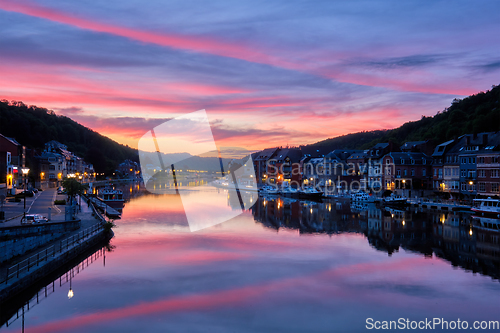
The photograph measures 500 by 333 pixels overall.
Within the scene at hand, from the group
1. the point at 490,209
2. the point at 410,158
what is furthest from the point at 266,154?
the point at 490,209

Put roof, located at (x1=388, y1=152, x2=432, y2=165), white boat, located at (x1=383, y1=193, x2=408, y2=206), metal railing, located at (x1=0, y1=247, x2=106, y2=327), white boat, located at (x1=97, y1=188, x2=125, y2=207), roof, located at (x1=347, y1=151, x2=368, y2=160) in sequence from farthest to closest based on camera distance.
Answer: roof, located at (x1=347, y1=151, x2=368, y2=160)
roof, located at (x1=388, y1=152, x2=432, y2=165)
white boat, located at (x1=97, y1=188, x2=125, y2=207)
white boat, located at (x1=383, y1=193, x2=408, y2=206)
metal railing, located at (x1=0, y1=247, x2=106, y2=327)

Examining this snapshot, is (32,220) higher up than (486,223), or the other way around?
(32,220)

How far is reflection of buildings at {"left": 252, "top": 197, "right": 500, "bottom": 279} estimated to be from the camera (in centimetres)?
2812

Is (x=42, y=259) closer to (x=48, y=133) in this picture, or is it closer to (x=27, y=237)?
(x=27, y=237)

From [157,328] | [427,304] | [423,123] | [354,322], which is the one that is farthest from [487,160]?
[423,123]

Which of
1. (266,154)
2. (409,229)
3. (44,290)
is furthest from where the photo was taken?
(266,154)

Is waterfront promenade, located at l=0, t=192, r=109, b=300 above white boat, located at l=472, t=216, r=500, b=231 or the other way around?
above

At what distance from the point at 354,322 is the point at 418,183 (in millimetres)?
58330

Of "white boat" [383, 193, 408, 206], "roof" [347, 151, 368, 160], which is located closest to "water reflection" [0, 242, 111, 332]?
"white boat" [383, 193, 408, 206]

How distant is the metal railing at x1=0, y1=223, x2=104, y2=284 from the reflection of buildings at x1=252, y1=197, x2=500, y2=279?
1804cm

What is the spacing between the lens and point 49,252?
2362 cm

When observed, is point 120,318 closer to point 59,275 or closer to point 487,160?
point 59,275

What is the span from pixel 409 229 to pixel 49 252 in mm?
30568

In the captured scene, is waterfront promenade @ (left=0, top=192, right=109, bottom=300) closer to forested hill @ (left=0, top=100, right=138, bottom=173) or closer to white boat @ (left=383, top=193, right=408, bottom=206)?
white boat @ (left=383, top=193, right=408, bottom=206)
